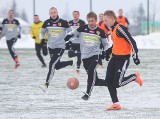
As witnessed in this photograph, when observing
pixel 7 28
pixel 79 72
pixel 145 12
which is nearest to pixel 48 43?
pixel 79 72

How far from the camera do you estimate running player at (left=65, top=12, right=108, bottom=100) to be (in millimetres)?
10797

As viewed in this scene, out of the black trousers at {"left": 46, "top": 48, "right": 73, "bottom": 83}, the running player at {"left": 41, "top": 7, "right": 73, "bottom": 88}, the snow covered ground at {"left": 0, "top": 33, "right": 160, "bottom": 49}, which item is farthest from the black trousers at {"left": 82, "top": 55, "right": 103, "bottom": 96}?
the snow covered ground at {"left": 0, "top": 33, "right": 160, "bottom": 49}

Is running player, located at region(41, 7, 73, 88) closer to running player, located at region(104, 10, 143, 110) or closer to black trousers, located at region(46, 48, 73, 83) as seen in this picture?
black trousers, located at region(46, 48, 73, 83)

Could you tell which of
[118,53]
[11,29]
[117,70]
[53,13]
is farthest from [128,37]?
[11,29]

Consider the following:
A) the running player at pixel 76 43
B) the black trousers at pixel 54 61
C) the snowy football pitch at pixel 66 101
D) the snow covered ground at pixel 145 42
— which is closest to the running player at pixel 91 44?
the snowy football pitch at pixel 66 101

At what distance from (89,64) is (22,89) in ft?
9.11

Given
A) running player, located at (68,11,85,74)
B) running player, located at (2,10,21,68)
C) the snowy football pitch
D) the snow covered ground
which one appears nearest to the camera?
the snowy football pitch

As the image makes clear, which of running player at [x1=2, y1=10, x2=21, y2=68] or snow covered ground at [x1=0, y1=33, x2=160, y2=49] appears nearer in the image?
running player at [x1=2, y1=10, x2=21, y2=68]

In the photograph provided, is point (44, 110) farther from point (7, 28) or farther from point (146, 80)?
point (7, 28)

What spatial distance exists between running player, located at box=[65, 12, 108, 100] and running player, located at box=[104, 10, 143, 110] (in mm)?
750

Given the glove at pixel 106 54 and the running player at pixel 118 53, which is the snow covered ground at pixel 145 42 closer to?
the glove at pixel 106 54

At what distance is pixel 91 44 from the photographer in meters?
10.9

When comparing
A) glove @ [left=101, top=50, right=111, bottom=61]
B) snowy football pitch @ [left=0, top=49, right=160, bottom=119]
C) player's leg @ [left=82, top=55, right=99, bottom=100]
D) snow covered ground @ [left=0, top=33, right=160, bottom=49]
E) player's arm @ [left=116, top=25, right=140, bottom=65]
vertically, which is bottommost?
snow covered ground @ [left=0, top=33, right=160, bottom=49]

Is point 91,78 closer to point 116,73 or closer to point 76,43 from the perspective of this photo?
point 116,73
